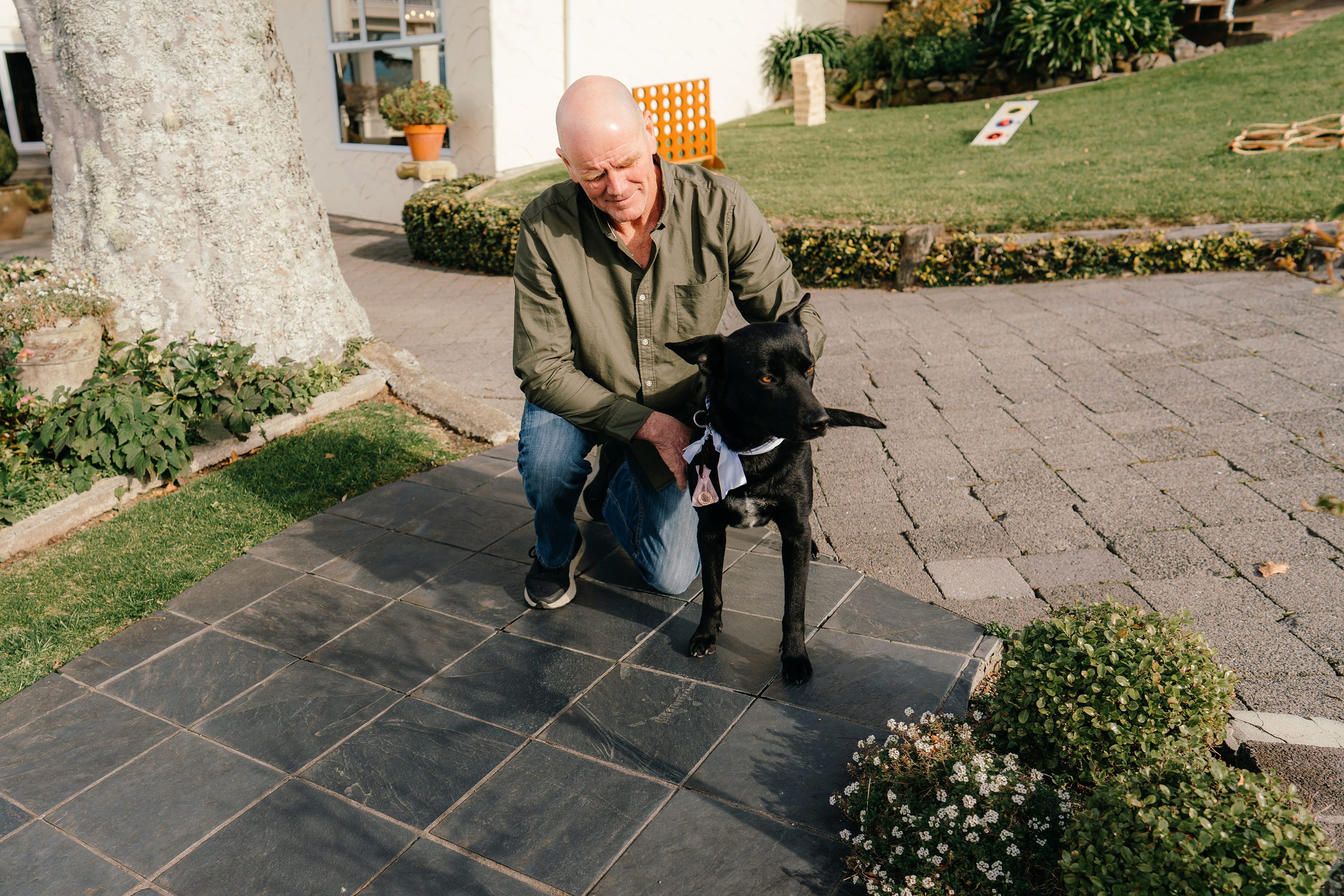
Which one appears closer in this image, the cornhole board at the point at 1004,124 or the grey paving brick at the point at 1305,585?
the grey paving brick at the point at 1305,585

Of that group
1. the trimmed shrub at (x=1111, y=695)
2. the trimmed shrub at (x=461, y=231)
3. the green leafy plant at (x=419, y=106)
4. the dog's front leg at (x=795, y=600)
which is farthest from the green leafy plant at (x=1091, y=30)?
the trimmed shrub at (x=1111, y=695)

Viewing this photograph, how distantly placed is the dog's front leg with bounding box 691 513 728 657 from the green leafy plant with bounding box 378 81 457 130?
399 inches

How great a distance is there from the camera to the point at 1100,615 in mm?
2342

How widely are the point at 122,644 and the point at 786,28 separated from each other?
17539 mm

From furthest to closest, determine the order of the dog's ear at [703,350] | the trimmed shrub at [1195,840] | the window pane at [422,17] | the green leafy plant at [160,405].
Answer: the window pane at [422,17]
the green leafy plant at [160,405]
the dog's ear at [703,350]
the trimmed shrub at [1195,840]

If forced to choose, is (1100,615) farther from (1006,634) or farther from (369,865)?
(369,865)

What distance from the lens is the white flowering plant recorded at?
1946 millimetres

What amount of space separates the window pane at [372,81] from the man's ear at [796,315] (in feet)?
35.6

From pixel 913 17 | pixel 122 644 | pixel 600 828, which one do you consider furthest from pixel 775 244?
pixel 913 17

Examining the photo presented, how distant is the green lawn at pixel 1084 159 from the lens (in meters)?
8.27

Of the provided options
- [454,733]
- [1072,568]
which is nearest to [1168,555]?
[1072,568]

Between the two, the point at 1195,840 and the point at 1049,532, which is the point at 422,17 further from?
the point at 1195,840

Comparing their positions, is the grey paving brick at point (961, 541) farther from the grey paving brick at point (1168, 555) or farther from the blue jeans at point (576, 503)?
the blue jeans at point (576, 503)

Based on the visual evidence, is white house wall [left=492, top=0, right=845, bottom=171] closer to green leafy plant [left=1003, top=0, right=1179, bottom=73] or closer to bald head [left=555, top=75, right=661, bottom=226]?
green leafy plant [left=1003, top=0, right=1179, bottom=73]
